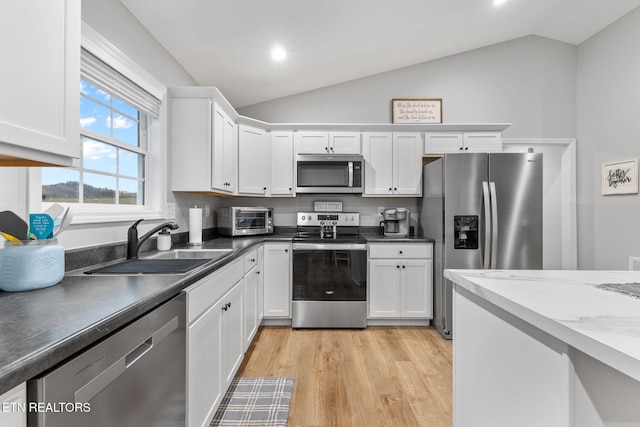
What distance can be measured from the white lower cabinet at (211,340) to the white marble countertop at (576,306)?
1165mm

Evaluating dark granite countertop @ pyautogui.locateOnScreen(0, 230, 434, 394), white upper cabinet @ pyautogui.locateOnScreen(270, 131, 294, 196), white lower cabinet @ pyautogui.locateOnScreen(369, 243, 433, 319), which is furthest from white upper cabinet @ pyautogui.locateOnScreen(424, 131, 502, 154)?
dark granite countertop @ pyautogui.locateOnScreen(0, 230, 434, 394)

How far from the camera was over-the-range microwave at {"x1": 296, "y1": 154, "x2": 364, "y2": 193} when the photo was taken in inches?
127

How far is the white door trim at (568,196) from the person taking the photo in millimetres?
3564

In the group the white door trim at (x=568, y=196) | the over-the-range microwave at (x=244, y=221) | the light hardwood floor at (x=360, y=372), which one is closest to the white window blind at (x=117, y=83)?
the over-the-range microwave at (x=244, y=221)

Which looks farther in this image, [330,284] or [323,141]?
[323,141]

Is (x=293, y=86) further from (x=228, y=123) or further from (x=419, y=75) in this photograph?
(x=419, y=75)

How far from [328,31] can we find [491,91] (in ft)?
7.75

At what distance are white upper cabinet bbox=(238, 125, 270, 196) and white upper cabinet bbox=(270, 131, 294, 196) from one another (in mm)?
69

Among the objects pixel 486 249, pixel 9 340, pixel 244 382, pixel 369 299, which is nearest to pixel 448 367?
pixel 369 299

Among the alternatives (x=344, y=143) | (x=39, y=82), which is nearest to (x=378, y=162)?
(x=344, y=143)

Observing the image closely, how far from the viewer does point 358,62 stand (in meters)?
3.24

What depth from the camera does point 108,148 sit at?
1.87 m

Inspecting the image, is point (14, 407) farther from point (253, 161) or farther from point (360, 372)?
point (253, 161)

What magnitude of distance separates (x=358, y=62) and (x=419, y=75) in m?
0.92
